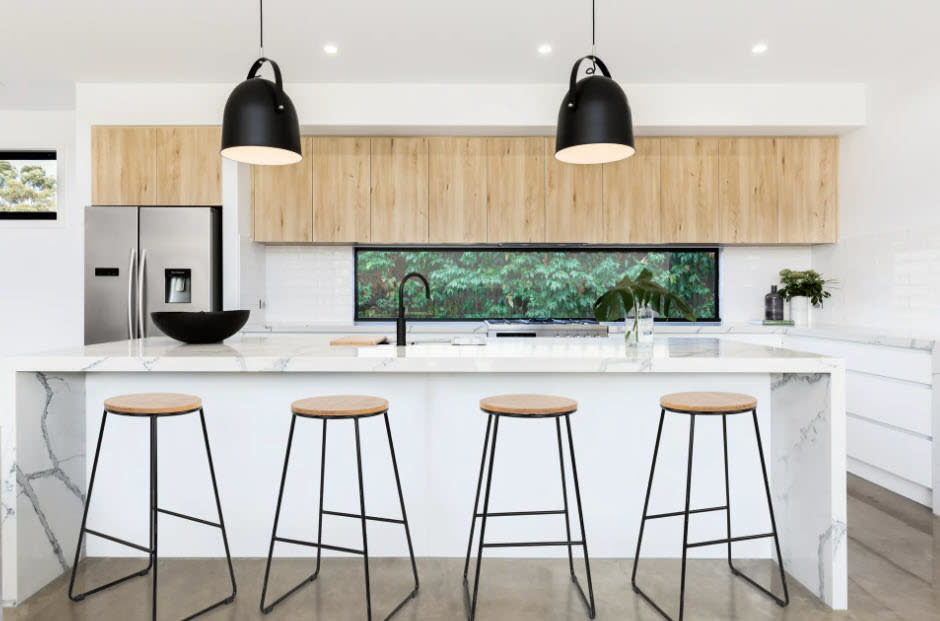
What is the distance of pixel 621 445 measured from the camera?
2557 millimetres

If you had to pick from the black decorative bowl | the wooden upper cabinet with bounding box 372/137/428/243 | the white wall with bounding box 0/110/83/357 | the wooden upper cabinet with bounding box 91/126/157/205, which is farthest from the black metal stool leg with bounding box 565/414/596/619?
the white wall with bounding box 0/110/83/357

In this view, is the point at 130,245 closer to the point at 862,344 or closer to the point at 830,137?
the point at 862,344

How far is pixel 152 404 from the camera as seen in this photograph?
2.07 metres

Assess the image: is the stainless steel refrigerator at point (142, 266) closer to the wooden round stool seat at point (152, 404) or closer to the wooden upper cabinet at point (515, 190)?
the wooden upper cabinet at point (515, 190)

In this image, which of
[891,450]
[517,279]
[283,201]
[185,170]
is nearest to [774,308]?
[891,450]

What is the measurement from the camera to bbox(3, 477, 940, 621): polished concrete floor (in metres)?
2.12

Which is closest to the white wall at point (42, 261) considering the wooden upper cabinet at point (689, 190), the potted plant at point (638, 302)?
the potted plant at point (638, 302)

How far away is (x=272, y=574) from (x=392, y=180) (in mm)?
2991

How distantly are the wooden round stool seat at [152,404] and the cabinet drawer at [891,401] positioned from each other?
352 centimetres

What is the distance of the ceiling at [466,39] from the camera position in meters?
3.22

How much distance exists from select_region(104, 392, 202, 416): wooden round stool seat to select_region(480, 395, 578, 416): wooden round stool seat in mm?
1010

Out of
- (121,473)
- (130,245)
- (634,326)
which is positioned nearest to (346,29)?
(130,245)

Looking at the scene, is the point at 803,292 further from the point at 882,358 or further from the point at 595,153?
the point at 595,153

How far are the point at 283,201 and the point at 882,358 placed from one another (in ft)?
13.4
